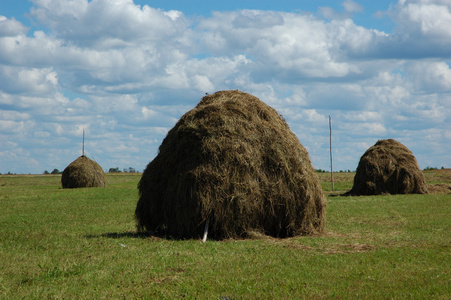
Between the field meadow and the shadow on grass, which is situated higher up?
the shadow on grass

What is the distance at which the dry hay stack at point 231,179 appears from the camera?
14102 millimetres

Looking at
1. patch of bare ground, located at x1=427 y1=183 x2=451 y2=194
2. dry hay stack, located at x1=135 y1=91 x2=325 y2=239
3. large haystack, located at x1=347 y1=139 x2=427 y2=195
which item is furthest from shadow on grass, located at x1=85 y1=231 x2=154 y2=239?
patch of bare ground, located at x1=427 y1=183 x2=451 y2=194

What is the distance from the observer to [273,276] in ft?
30.8

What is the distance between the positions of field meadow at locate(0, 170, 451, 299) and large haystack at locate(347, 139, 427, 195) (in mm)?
18718

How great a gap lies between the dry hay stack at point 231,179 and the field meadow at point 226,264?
687mm

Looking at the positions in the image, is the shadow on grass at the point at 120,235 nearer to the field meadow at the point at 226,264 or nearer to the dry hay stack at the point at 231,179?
the field meadow at the point at 226,264

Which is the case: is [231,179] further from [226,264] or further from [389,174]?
[389,174]

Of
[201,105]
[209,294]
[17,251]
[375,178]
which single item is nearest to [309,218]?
[201,105]

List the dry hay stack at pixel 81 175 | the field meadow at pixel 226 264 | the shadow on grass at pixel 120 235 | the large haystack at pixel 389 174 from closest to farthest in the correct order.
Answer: the field meadow at pixel 226 264, the shadow on grass at pixel 120 235, the large haystack at pixel 389 174, the dry hay stack at pixel 81 175

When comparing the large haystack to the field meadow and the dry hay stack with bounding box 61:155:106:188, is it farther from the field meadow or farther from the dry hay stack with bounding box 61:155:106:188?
the dry hay stack with bounding box 61:155:106:188

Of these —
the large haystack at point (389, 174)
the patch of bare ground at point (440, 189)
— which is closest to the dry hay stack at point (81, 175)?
the large haystack at point (389, 174)

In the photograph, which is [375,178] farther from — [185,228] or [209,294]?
[209,294]

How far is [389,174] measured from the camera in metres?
35.8

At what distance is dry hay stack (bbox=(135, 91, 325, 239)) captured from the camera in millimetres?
14102
